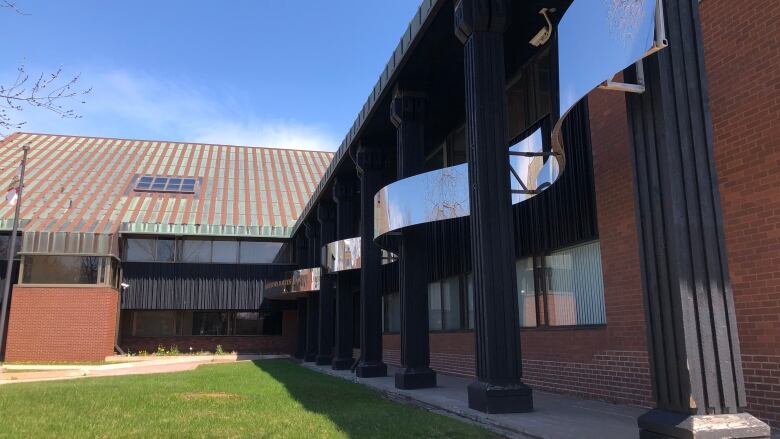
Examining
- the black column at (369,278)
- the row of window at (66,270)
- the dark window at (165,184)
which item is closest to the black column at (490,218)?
the black column at (369,278)

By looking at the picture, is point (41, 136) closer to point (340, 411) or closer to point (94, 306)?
point (94, 306)

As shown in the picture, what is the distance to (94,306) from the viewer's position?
27641mm

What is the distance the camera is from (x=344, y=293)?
1931cm

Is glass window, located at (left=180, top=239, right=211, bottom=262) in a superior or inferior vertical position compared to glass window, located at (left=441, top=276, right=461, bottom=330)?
superior

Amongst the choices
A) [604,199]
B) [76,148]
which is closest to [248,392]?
[604,199]

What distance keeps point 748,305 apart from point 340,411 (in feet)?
18.5

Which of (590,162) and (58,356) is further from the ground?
(590,162)

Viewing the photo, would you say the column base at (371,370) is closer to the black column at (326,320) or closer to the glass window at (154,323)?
the black column at (326,320)

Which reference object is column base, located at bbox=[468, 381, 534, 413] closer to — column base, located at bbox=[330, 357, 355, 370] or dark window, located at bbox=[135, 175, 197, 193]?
column base, located at bbox=[330, 357, 355, 370]

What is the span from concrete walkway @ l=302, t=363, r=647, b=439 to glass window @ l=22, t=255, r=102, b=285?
72.6 ft

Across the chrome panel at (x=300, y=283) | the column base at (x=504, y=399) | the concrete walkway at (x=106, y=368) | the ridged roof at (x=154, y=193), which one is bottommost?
the concrete walkway at (x=106, y=368)

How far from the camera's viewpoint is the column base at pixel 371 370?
1503cm

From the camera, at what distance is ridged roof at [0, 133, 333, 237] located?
3058 cm

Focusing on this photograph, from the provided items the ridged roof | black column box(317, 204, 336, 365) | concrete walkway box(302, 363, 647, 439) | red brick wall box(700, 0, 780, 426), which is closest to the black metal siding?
the ridged roof
